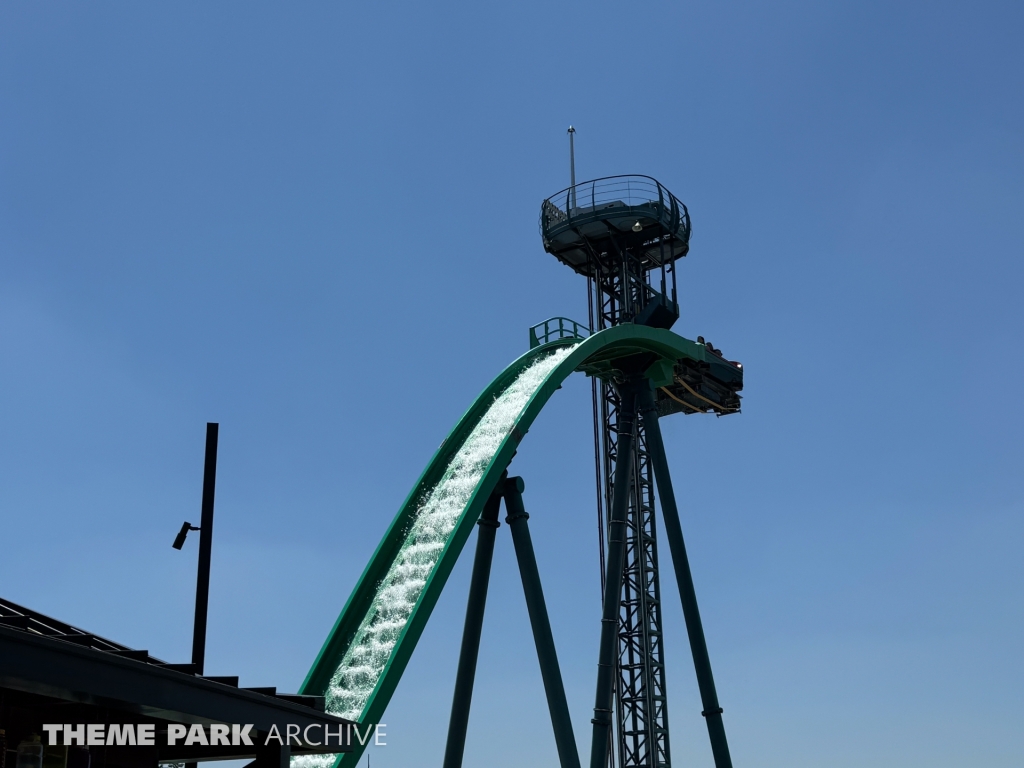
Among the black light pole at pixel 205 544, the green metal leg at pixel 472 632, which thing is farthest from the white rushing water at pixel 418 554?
the black light pole at pixel 205 544

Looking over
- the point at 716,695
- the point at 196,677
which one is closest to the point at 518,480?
the point at 716,695

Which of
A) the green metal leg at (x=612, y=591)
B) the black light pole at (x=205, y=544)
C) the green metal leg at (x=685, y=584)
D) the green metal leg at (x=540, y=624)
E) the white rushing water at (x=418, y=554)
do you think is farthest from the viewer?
the green metal leg at (x=685, y=584)

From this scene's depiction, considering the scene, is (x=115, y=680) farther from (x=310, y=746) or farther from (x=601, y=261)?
(x=601, y=261)

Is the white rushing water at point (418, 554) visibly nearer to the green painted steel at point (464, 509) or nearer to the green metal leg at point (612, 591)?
the green painted steel at point (464, 509)

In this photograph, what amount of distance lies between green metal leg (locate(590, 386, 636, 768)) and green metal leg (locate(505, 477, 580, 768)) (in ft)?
12.4

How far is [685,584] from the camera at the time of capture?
29.2 metres

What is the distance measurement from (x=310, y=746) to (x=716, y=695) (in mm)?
19581

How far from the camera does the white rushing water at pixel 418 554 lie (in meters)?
18.7

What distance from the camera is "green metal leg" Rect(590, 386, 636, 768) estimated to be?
2595 cm

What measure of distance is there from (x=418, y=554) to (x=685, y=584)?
10.1m

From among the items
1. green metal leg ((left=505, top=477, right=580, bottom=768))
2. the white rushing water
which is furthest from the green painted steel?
green metal leg ((left=505, top=477, right=580, bottom=768))

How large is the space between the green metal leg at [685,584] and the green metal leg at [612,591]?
1.89 ft

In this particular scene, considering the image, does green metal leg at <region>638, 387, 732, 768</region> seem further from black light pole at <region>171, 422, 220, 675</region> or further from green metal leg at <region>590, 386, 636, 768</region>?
black light pole at <region>171, 422, 220, 675</region>

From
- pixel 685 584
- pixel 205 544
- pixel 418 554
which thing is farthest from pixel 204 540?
pixel 685 584
